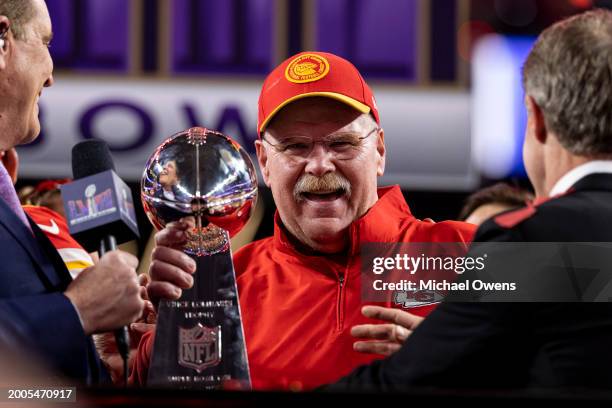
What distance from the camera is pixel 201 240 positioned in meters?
1.61

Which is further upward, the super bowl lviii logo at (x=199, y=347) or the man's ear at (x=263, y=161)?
the man's ear at (x=263, y=161)

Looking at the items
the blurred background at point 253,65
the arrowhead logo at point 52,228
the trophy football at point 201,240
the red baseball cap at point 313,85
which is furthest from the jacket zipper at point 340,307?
the blurred background at point 253,65

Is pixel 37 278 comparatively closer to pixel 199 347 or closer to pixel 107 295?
pixel 107 295

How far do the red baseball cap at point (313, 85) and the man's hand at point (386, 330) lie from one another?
23.2 inches

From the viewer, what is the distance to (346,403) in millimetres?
1066

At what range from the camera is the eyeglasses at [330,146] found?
2.05 meters

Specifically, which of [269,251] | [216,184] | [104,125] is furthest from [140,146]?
[216,184]

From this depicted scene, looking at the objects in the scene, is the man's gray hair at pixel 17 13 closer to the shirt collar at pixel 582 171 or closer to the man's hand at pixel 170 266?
the man's hand at pixel 170 266

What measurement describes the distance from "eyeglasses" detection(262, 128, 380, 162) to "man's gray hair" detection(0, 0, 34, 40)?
641 mm

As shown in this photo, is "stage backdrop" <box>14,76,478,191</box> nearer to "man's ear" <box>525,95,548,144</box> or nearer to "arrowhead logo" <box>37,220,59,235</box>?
"arrowhead logo" <box>37,220,59,235</box>

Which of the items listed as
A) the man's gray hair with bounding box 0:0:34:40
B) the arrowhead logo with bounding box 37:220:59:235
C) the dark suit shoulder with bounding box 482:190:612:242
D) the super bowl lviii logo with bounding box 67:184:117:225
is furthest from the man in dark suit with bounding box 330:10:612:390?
the arrowhead logo with bounding box 37:220:59:235

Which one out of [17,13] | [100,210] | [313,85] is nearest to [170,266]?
[100,210]

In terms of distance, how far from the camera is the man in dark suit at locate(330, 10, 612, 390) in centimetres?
126

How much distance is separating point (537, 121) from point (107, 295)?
730 mm
